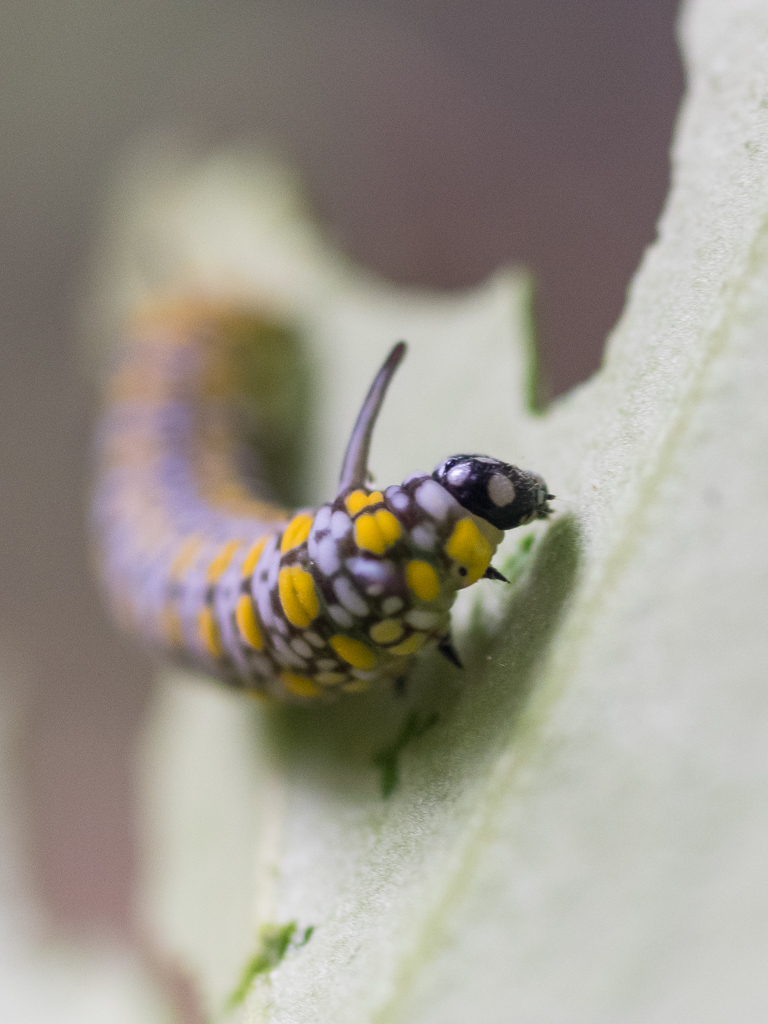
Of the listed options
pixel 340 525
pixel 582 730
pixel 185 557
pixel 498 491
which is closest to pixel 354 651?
pixel 340 525

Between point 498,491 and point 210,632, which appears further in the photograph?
point 210,632

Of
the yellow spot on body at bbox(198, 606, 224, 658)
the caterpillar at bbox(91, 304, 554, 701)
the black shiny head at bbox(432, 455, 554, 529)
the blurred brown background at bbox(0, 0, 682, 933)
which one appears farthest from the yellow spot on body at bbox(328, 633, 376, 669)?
the blurred brown background at bbox(0, 0, 682, 933)

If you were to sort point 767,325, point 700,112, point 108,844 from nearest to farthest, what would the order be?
1. point 767,325
2. point 700,112
3. point 108,844

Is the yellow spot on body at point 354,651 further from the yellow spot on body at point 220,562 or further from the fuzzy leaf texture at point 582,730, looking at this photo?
the yellow spot on body at point 220,562

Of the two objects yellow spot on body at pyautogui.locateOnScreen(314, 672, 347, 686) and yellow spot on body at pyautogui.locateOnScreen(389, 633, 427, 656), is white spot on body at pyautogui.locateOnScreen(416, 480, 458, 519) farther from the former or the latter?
yellow spot on body at pyautogui.locateOnScreen(314, 672, 347, 686)

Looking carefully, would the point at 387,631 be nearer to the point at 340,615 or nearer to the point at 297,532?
the point at 340,615

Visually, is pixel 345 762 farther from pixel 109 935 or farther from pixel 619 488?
pixel 109 935

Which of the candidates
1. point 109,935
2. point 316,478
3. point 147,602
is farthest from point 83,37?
point 109,935
